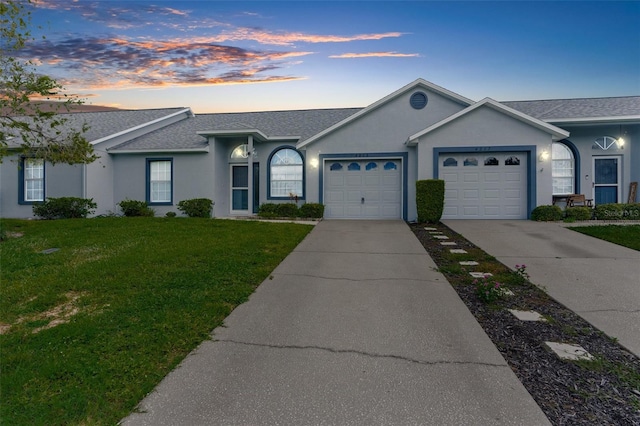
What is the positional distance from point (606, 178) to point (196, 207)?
55.5 feet

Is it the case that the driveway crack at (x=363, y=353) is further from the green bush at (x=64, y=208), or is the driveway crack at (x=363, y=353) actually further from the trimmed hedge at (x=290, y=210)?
the green bush at (x=64, y=208)

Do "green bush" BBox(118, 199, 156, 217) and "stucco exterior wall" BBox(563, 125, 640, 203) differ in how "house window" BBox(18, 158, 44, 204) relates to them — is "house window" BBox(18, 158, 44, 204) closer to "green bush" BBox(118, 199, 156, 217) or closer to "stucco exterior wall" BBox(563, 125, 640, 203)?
"green bush" BBox(118, 199, 156, 217)

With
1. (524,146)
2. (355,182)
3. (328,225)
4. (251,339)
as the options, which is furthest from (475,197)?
(251,339)

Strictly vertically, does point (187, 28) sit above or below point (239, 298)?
above

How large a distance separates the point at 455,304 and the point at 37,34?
412 inches

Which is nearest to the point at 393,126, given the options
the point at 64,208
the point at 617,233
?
the point at 617,233

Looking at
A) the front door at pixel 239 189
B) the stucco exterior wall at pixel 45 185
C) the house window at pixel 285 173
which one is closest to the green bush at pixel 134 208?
the stucco exterior wall at pixel 45 185

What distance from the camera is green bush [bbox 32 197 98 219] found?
13.7 metres

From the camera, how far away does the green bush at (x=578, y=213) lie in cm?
1214

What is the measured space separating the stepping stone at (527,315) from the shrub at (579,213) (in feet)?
33.3

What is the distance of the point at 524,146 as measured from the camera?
41.4 ft

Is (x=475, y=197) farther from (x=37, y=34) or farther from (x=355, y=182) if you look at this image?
(x=37, y=34)

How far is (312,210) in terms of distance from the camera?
13836 millimetres

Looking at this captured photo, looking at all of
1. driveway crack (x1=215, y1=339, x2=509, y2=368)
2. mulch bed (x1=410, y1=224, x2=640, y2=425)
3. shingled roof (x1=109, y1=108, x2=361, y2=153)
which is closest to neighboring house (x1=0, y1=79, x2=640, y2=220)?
shingled roof (x1=109, y1=108, x2=361, y2=153)
